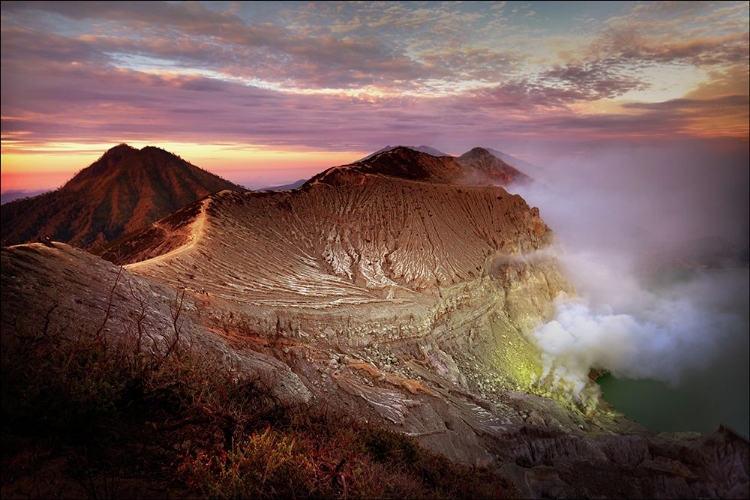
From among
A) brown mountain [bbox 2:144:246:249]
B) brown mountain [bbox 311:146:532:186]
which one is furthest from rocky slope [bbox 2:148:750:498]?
brown mountain [bbox 2:144:246:249]

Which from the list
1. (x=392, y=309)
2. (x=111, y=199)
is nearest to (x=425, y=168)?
(x=392, y=309)

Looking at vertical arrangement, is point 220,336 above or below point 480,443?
above

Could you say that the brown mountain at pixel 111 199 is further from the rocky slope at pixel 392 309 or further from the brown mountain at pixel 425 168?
the rocky slope at pixel 392 309

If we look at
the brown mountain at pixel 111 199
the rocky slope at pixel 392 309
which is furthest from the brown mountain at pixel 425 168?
the brown mountain at pixel 111 199

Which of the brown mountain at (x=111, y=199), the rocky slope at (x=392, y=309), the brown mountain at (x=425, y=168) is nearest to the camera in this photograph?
the rocky slope at (x=392, y=309)

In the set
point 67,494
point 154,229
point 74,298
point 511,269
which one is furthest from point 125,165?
point 67,494

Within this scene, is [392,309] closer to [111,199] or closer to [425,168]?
[425,168]

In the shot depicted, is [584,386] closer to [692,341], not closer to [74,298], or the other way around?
[692,341]
